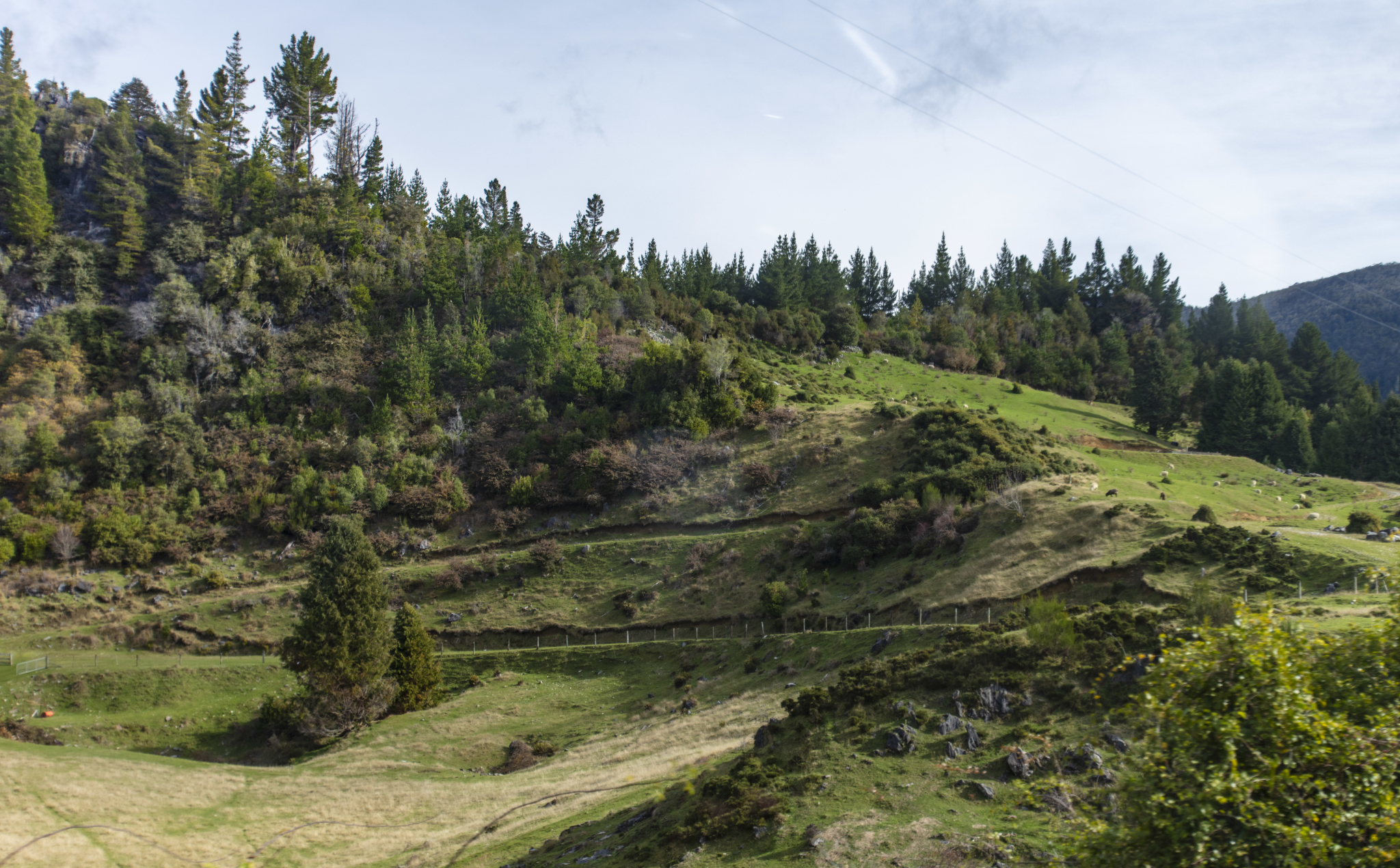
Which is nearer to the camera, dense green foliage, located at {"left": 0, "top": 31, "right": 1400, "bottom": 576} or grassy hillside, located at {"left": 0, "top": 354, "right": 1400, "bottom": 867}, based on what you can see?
grassy hillside, located at {"left": 0, "top": 354, "right": 1400, "bottom": 867}

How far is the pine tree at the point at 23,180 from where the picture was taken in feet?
242

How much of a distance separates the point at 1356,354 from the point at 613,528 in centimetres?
15526

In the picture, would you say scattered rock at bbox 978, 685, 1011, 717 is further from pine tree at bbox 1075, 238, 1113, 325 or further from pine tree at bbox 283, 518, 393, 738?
pine tree at bbox 1075, 238, 1113, 325

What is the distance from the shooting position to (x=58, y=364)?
64750 millimetres

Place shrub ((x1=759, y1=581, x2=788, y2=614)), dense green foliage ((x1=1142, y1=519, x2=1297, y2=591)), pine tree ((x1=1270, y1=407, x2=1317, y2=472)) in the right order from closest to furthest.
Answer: dense green foliage ((x1=1142, y1=519, x2=1297, y2=591)) < shrub ((x1=759, y1=581, x2=788, y2=614)) < pine tree ((x1=1270, y1=407, x2=1317, y2=472))

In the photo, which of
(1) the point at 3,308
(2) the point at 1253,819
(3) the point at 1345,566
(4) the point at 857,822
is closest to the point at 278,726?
(4) the point at 857,822

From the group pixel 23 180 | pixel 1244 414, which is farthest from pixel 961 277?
pixel 23 180

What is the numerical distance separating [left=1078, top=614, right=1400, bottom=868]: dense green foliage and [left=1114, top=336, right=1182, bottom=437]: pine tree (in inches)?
3011

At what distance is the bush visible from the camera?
3522 centimetres

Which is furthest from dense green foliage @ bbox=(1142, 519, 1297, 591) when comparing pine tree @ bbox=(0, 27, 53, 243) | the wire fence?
pine tree @ bbox=(0, 27, 53, 243)

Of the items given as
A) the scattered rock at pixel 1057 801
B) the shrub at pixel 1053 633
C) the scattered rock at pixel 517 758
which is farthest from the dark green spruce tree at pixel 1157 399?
the scattered rock at pixel 1057 801

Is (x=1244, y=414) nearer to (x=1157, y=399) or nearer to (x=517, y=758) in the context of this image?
(x=1157, y=399)

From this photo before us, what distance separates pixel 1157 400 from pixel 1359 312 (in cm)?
8770

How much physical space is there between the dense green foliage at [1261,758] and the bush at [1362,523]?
32.1 meters
